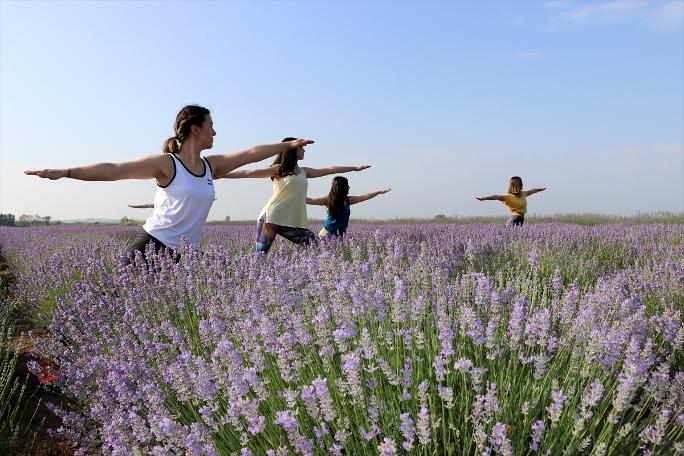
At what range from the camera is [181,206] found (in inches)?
141

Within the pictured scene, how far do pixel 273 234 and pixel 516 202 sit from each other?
5028 mm

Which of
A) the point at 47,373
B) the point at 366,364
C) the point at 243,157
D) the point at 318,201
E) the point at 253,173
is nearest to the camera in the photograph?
the point at 366,364

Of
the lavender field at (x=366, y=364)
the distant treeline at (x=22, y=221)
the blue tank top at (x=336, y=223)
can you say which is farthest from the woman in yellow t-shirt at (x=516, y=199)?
the distant treeline at (x=22, y=221)

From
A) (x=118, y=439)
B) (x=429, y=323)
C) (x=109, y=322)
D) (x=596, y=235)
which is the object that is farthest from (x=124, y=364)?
(x=596, y=235)

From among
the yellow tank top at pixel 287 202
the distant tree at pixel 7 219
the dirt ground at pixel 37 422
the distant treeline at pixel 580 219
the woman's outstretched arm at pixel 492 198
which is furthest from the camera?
the distant tree at pixel 7 219

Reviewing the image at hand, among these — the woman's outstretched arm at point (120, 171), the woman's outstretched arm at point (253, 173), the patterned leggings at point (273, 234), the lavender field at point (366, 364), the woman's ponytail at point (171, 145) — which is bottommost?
the lavender field at point (366, 364)

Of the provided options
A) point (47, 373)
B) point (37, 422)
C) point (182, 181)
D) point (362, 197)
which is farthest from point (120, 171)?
point (362, 197)

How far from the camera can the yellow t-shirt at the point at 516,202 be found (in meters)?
8.54

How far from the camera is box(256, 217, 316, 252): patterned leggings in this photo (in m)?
5.02

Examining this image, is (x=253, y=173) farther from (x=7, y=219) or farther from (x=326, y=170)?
(x=7, y=219)

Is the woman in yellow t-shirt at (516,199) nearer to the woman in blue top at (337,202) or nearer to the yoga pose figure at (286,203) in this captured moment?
the woman in blue top at (337,202)

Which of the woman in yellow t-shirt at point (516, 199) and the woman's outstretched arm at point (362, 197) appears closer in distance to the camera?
the woman's outstretched arm at point (362, 197)

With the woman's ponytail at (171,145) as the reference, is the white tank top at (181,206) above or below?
below

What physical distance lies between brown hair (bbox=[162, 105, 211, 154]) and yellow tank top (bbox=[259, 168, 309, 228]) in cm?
138
